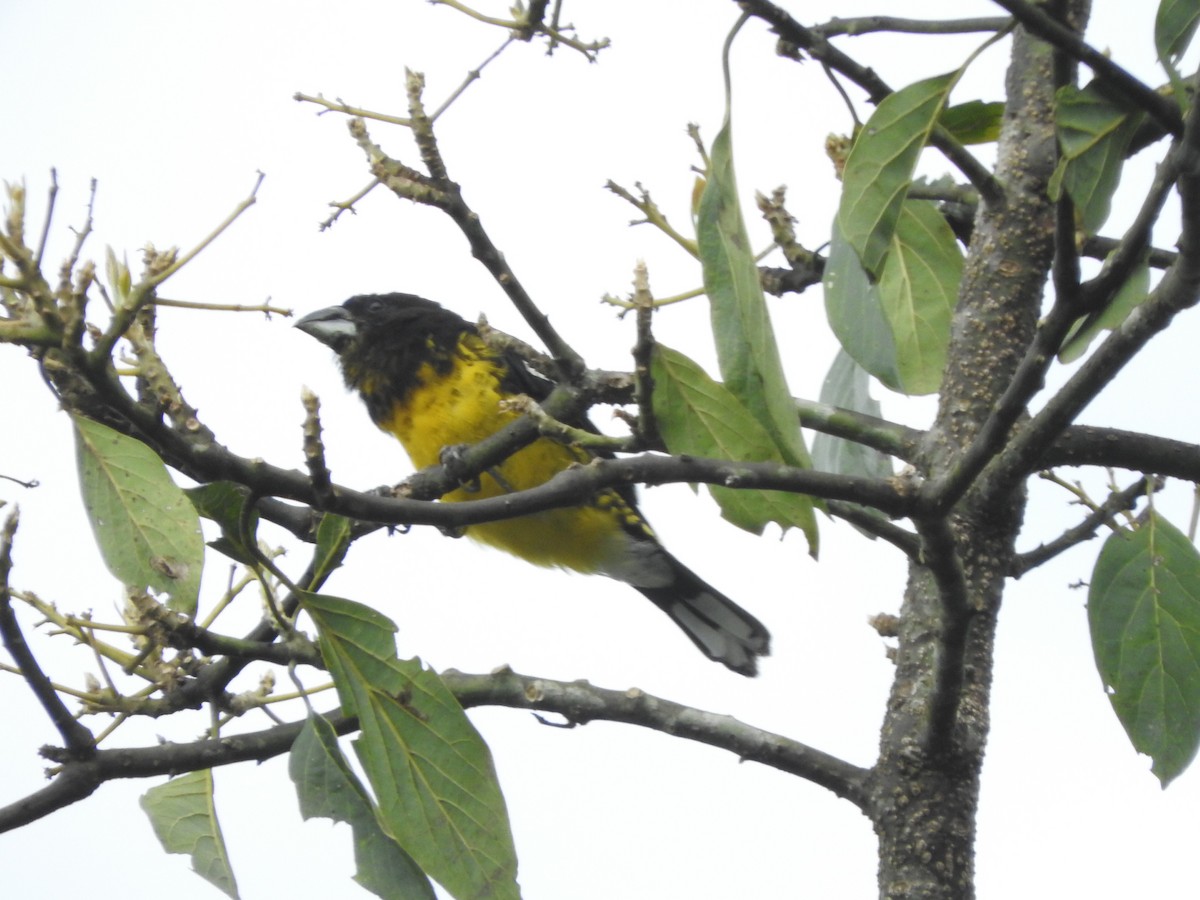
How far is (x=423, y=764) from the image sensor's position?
80.3 inches

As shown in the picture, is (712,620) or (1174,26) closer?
(1174,26)

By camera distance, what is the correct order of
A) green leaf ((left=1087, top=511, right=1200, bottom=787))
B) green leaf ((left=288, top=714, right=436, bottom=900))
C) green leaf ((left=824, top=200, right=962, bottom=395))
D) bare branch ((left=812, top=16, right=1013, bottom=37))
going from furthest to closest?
green leaf ((left=824, top=200, right=962, bottom=395)), green leaf ((left=1087, top=511, right=1200, bottom=787)), green leaf ((left=288, top=714, right=436, bottom=900)), bare branch ((left=812, top=16, right=1013, bottom=37))

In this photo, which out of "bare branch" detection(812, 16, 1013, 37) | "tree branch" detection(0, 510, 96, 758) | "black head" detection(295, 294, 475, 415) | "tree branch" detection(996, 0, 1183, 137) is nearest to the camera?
"tree branch" detection(996, 0, 1183, 137)

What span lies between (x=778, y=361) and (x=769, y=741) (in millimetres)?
846

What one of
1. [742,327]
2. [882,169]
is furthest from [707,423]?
[882,169]

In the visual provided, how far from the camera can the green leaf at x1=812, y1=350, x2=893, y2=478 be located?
289 centimetres

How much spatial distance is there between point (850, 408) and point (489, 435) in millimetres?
1345

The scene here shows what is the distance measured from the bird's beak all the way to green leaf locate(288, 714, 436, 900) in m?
2.59

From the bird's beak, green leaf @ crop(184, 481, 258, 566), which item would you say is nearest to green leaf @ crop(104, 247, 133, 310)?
green leaf @ crop(184, 481, 258, 566)

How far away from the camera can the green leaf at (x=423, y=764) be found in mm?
2010

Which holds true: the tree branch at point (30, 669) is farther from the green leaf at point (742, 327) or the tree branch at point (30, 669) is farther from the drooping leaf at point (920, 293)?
the drooping leaf at point (920, 293)

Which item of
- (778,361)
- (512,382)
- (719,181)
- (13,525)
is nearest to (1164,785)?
(778,361)

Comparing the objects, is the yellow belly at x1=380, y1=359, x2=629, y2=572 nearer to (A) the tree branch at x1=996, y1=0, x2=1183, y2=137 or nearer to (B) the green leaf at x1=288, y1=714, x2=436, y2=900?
(B) the green leaf at x1=288, y1=714, x2=436, y2=900

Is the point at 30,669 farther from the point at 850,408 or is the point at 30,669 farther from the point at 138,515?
the point at 850,408
